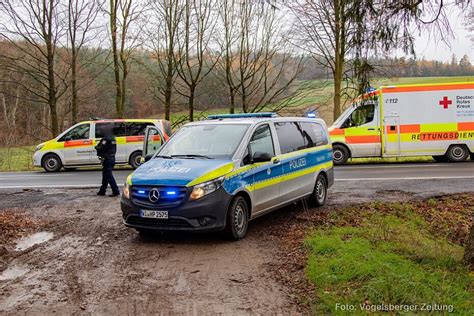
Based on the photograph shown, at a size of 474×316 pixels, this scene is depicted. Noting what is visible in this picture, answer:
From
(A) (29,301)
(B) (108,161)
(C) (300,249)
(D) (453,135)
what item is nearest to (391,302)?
(C) (300,249)

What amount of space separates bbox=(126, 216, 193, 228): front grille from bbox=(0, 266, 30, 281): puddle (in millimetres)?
1544

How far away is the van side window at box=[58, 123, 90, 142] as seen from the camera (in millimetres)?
18141

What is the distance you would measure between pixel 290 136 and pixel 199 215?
2761 mm

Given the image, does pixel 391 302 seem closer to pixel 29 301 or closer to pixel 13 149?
pixel 29 301

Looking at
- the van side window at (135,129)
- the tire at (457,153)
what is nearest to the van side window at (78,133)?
the van side window at (135,129)

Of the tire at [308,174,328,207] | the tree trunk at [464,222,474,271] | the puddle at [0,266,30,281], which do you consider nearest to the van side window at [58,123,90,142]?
the tire at [308,174,328,207]

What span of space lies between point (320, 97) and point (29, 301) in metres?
22.3

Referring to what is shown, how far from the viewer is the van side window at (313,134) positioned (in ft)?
29.4

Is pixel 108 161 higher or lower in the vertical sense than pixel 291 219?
higher

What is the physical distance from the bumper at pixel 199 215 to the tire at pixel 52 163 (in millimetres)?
13011

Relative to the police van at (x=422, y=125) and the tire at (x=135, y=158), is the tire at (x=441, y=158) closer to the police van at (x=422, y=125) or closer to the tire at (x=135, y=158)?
the police van at (x=422, y=125)

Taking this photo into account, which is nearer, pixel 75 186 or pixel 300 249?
pixel 300 249

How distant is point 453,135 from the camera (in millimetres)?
17250

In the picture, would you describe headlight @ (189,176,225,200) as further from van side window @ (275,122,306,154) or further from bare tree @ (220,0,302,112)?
bare tree @ (220,0,302,112)
